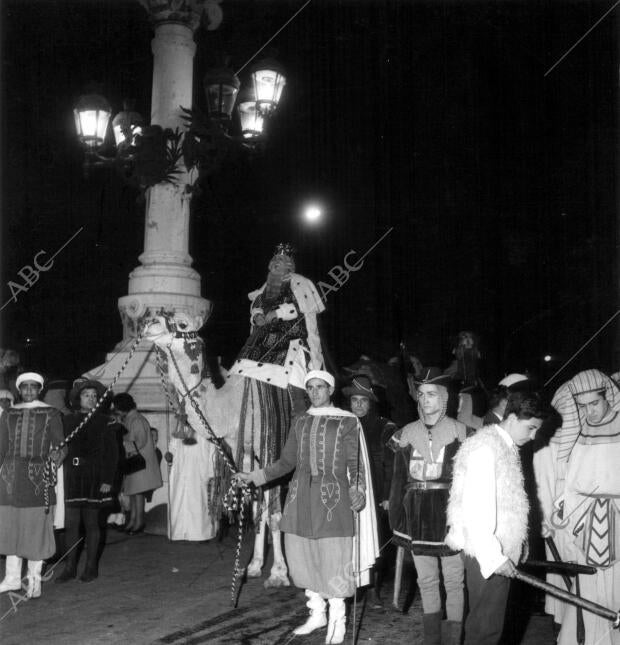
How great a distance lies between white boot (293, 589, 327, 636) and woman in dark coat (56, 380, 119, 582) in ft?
8.25

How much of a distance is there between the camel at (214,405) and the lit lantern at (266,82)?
12.0 ft

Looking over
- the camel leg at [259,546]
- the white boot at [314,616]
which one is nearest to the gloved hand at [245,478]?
the white boot at [314,616]

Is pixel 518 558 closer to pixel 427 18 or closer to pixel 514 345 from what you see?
pixel 514 345

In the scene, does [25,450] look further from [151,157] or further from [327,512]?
[151,157]

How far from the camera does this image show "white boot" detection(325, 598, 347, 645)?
A: 5422mm

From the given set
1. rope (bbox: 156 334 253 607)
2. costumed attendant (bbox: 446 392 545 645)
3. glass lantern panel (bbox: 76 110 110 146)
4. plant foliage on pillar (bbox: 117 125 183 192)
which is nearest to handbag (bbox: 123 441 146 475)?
rope (bbox: 156 334 253 607)

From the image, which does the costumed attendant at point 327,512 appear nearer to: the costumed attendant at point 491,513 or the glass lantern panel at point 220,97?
the costumed attendant at point 491,513

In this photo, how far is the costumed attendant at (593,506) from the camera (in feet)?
16.6

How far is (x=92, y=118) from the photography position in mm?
9789

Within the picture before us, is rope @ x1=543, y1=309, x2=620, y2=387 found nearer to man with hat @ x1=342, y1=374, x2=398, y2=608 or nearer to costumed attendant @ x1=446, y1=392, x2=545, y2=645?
man with hat @ x1=342, y1=374, x2=398, y2=608

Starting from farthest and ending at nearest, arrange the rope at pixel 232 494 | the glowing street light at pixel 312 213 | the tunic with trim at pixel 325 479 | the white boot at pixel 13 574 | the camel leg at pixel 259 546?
the glowing street light at pixel 312 213
the camel leg at pixel 259 546
the white boot at pixel 13 574
the rope at pixel 232 494
the tunic with trim at pixel 325 479

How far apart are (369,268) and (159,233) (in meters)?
7.02

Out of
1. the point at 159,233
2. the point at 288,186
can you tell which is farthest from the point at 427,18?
the point at 159,233

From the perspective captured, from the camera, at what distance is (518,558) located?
13.4ft
